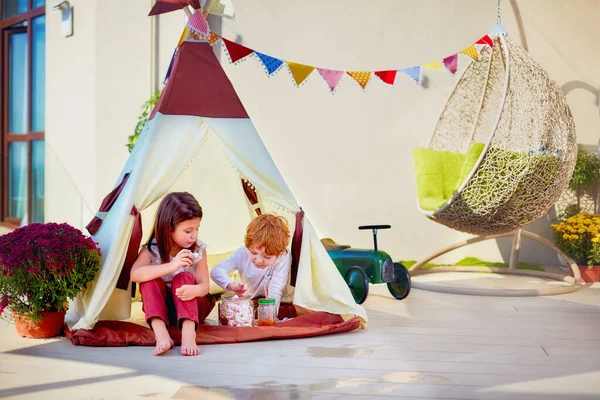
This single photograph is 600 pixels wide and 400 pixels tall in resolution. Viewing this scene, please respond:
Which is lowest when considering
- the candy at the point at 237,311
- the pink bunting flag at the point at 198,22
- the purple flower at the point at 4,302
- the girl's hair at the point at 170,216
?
the candy at the point at 237,311

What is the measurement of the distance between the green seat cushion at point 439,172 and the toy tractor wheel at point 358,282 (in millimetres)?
944

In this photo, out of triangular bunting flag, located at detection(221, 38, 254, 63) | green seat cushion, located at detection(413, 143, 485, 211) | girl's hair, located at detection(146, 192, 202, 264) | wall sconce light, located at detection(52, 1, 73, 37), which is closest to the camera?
girl's hair, located at detection(146, 192, 202, 264)

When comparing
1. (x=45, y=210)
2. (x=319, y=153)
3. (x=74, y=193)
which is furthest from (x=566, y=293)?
(x=45, y=210)

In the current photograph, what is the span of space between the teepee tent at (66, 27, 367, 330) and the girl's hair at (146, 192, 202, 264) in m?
0.15

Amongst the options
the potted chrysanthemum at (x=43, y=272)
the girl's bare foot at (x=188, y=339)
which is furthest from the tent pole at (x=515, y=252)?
the potted chrysanthemum at (x=43, y=272)

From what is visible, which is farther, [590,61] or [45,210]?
[45,210]

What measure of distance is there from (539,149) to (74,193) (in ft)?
12.5

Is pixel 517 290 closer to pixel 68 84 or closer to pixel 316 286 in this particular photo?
pixel 316 286

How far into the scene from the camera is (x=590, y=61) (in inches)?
220

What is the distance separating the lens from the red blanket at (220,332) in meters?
3.04

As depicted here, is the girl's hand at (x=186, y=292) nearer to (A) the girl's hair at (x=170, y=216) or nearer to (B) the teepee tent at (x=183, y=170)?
(A) the girl's hair at (x=170, y=216)

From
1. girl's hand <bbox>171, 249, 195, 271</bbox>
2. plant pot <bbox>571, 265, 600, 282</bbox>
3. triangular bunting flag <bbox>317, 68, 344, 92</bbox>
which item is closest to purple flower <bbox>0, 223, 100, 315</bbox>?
girl's hand <bbox>171, 249, 195, 271</bbox>

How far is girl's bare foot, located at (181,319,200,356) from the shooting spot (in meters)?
2.88

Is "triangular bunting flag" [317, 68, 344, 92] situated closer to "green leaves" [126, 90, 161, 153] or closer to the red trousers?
the red trousers
